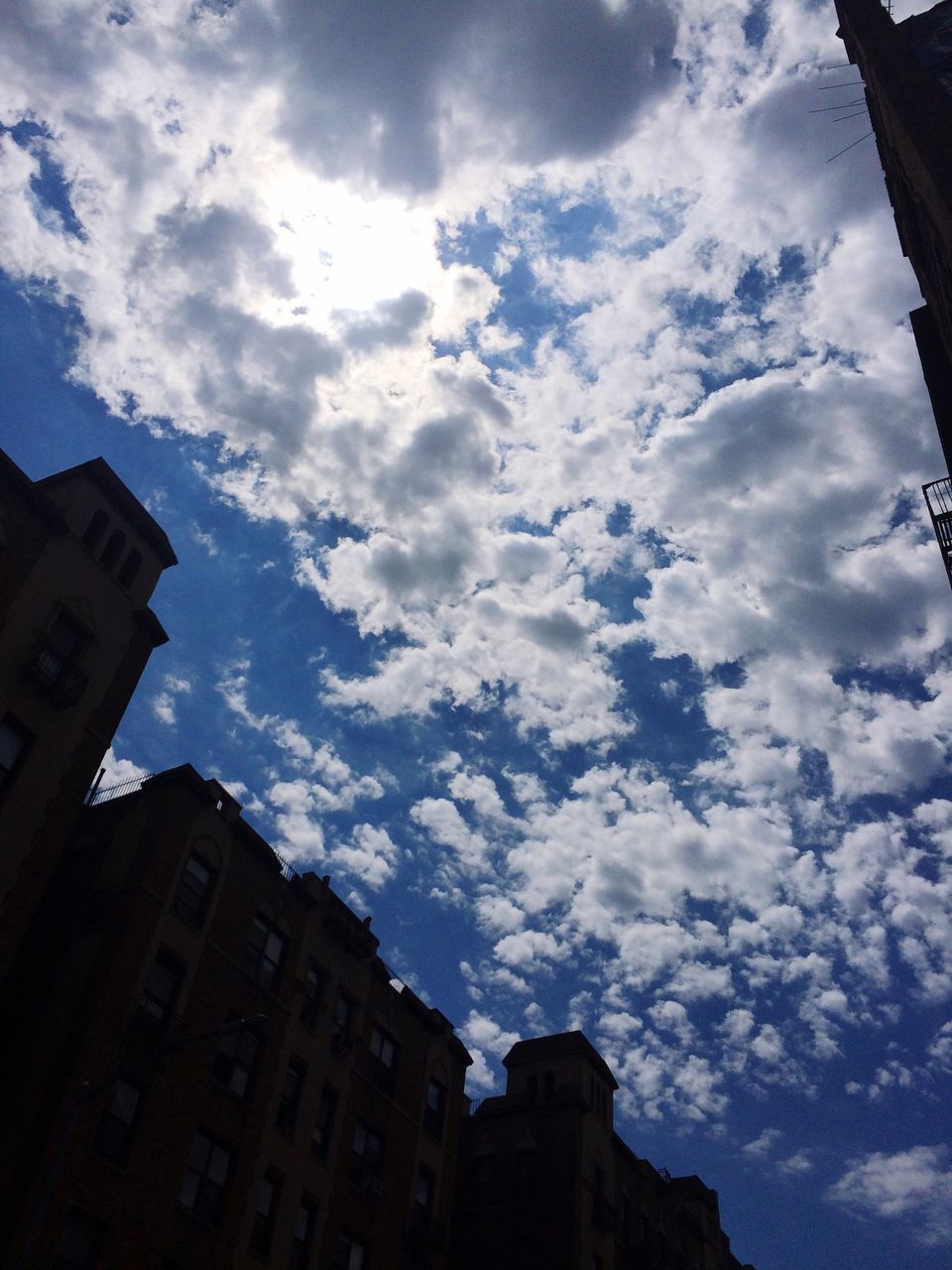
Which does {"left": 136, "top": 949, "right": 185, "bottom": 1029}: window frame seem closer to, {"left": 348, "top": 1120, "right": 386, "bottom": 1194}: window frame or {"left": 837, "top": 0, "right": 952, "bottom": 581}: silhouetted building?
{"left": 348, "top": 1120, "right": 386, "bottom": 1194}: window frame

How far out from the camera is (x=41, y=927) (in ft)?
91.5

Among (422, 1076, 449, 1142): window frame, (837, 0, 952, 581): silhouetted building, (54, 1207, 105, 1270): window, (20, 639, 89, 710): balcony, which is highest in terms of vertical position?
(837, 0, 952, 581): silhouetted building

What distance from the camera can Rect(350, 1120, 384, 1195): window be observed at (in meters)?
33.5

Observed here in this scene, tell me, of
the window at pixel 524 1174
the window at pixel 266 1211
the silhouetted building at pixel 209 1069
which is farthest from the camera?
the window at pixel 524 1174

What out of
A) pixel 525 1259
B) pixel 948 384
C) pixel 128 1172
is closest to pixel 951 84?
pixel 948 384

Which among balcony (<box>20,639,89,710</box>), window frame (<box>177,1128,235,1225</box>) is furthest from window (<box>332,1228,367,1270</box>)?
balcony (<box>20,639,89,710</box>)

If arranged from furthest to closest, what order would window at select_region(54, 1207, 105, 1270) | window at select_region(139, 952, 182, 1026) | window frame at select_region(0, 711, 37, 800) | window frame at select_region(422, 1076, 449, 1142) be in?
1. window frame at select_region(422, 1076, 449, 1142)
2. window at select_region(139, 952, 182, 1026)
3. window frame at select_region(0, 711, 37, 800)
4. window at select_region(54, 1207, 105, 1270)

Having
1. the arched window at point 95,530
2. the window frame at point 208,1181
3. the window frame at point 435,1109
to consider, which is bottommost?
the window frame at point 208,1181

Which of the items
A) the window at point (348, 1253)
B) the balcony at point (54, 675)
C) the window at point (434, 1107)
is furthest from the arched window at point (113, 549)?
the window at point (434, 1107)

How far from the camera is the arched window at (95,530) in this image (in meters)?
30.7

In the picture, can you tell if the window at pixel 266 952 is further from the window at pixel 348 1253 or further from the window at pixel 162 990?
the window at pixel 348 1253

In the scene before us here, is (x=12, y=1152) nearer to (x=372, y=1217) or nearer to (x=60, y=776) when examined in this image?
(x=60, y=776)

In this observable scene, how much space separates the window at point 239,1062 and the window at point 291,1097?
148 cm

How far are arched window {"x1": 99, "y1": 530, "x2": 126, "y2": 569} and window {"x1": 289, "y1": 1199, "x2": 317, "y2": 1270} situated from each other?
813 inches
